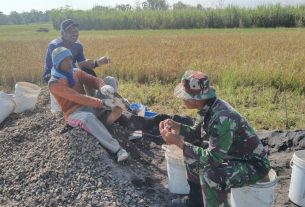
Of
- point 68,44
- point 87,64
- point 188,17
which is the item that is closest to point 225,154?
point 87,64

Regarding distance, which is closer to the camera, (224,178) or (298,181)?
(224,178)

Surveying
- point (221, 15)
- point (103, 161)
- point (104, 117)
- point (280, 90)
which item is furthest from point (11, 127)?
point (221, 15)

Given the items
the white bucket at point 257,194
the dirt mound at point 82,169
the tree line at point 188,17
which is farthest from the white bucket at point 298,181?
the tree line at point 188,17

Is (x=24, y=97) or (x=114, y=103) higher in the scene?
(x=114, y=103)

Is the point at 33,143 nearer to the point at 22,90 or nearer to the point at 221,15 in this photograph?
the point at 22,90

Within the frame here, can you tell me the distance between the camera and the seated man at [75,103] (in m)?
4.54

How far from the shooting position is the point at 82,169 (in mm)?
4203

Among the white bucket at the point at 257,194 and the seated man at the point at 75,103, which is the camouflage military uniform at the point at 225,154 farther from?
the seated man at the point at 75,103

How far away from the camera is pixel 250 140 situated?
3.13 m

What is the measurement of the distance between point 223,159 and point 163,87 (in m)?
5.31

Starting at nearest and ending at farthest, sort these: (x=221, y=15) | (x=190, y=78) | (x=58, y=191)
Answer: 1. (x=190, y=78)
2. (x=58, y=191)
3. (x=221, y=15)

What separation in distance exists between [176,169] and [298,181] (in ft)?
4.01

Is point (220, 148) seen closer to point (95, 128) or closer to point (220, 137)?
point (220, 137)

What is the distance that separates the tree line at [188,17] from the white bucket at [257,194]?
2679 cm
